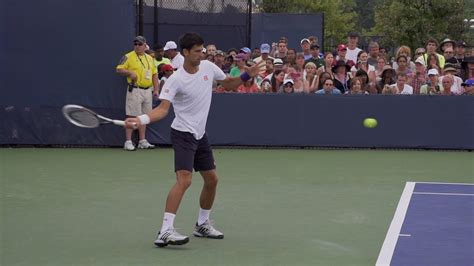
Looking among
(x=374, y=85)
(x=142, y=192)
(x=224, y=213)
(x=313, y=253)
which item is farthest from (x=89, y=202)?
(x=374, y=85)

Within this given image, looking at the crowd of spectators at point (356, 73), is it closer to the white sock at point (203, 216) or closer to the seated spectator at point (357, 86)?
the seated spectator at point (357, 86)

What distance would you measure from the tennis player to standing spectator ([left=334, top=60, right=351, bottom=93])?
7.72 metres

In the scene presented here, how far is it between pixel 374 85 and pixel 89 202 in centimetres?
688

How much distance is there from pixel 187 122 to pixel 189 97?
218 mm

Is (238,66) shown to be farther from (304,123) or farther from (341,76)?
(341,76)

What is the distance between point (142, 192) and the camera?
10828mm

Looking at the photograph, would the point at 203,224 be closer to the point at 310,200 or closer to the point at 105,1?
the point at 310,200

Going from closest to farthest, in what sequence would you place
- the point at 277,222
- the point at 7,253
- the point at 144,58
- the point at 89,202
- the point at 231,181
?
the point at 7,253 < the point at 277,222 < the point at 89,202 < the point at 231,181 < the point at 144,58

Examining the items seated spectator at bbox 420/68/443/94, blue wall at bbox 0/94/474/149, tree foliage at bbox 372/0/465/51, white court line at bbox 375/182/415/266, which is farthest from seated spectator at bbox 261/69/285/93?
tree foliage at bbox 372/0/465/51

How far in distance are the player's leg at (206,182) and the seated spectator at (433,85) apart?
26.1ft

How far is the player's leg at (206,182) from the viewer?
8180 millimetres

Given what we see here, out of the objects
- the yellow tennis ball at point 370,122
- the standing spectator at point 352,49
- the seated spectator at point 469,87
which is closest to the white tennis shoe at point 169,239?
the yellow tennis ball at point 370,122

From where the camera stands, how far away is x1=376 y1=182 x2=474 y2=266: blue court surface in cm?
732

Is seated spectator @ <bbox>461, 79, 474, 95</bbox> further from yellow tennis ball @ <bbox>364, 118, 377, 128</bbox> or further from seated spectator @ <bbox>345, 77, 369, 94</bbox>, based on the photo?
yellow tennis ball @ <bbox>364, 118, 377, 128</bbox>
